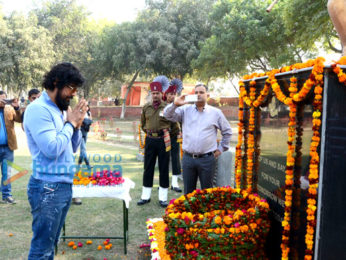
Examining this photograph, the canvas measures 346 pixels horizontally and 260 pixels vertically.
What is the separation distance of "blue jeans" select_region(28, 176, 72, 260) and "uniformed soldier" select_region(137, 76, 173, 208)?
3.36 m

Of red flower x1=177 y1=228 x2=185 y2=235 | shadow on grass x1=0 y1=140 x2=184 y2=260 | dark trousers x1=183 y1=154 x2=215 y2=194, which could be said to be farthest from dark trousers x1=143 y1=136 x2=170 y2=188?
red flower x1=177 y1=228 x2=185 y2=235

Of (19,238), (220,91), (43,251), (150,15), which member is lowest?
(19,238)

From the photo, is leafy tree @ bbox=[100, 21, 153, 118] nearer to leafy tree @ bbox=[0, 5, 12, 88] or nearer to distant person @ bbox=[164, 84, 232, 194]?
leafy tree @ bbox=[0, 5, 12, 88]

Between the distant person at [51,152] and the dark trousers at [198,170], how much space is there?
80.9 inches

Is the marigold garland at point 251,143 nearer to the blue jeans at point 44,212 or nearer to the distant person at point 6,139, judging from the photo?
the blue jeans at point 44,212

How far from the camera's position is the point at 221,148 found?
450 centimetres

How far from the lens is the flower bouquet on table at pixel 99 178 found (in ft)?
13.2

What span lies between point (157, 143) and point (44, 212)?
3469mm

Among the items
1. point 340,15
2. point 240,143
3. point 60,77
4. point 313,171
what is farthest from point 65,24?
point 313,171

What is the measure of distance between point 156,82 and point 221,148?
1952 mm

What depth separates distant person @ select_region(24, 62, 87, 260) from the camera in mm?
2344

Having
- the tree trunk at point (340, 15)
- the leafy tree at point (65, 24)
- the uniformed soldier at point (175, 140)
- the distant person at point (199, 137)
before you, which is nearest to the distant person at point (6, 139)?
the uniformed soldier at point (175, 140)

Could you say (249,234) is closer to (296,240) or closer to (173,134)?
(296,240)

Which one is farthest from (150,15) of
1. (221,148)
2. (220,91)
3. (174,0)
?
(221,148)
